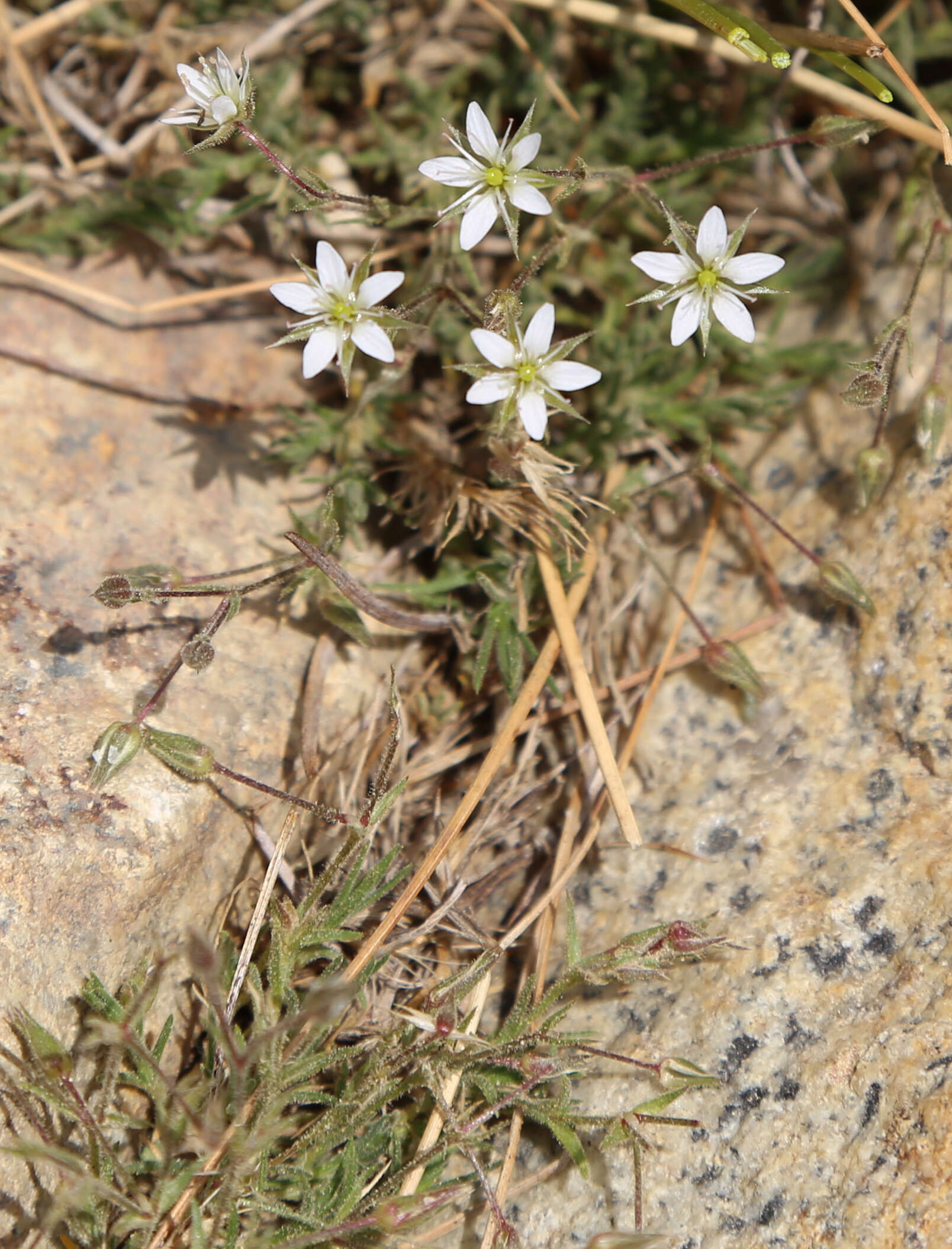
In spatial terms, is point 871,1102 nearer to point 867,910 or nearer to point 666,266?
point 867,910

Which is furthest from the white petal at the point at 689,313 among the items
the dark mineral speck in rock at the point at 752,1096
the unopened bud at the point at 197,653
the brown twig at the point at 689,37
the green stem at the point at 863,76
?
the dark mineral speck in rock at the point at 752,1096

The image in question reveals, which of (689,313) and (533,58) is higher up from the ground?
(533,58)

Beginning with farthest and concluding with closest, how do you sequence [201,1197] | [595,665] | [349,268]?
[349,268] → [595,665] → [201,1197]

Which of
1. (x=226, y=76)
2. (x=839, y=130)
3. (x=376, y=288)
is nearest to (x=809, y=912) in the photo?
(x=376, y=288)

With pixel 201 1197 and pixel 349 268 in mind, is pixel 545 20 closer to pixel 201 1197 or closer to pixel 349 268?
pixel 349 268

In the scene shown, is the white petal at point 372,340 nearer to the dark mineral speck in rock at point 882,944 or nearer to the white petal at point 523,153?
the white petal at point 523,153

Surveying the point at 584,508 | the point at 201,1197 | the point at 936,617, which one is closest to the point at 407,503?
the point at 584,508
